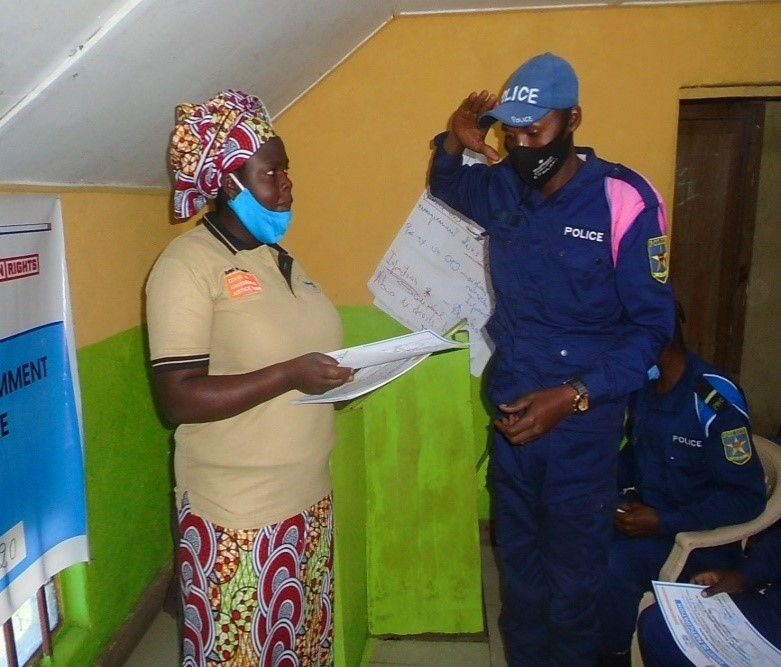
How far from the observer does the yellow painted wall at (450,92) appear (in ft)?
7.28

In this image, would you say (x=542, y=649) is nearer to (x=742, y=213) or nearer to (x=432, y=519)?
(x=432, y=519)

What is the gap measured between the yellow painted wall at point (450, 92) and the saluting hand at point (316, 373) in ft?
4.40

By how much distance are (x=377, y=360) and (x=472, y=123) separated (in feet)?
2.62

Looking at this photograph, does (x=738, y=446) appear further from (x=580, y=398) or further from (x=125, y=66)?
(x=125, y=66)

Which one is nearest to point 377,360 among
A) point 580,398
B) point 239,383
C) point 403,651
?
point 239,383

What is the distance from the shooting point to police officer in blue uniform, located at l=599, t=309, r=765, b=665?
166 centimetres

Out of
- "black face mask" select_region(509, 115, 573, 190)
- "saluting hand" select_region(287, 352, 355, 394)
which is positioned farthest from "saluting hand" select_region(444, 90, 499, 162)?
"saluting hand" select_region(287, 352, 355, 394)

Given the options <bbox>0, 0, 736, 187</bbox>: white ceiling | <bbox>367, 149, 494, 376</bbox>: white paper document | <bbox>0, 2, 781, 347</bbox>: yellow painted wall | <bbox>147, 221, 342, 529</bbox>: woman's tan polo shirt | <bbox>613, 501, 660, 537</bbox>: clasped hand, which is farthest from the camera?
<bbox>367, 149, 494, 376</bbox>: white paper document

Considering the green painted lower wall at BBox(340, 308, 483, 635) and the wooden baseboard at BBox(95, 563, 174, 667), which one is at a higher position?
the green painted lower wall at BBox(340, 308, 483, 635)

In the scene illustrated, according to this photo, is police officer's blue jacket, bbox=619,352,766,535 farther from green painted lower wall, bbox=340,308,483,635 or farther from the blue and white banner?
the blue and white banner

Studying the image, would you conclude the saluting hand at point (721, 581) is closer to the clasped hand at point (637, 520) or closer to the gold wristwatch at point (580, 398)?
the clasped hand at point (637, 520)

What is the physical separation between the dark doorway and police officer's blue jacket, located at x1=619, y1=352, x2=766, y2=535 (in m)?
1.60

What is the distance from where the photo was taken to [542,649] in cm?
176

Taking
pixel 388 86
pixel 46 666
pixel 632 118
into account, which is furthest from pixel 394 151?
pixel 46 666
